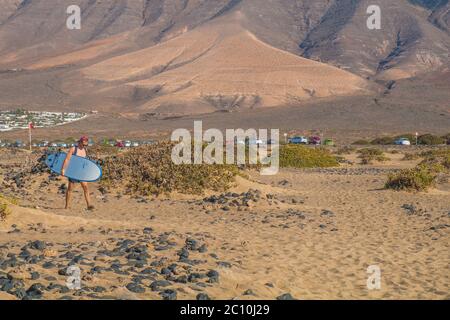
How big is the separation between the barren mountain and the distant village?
37.4 feet

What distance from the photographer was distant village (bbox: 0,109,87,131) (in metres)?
90.7

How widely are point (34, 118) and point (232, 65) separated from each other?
183 feet

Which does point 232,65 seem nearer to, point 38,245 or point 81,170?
point 81,170

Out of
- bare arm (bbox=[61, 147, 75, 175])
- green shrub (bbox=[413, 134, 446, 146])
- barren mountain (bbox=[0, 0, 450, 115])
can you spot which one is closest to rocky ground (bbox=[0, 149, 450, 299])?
bare arm (bbox=[61, 147, 75, 175])

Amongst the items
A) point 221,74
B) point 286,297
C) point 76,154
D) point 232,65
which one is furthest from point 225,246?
point 232,65

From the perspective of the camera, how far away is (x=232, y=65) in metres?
144

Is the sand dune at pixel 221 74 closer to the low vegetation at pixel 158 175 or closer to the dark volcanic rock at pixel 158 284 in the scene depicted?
the low vegetation at pixel 158 175

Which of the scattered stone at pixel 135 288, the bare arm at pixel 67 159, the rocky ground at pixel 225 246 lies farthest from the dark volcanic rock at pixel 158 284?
the bare arm at pixel 67 159

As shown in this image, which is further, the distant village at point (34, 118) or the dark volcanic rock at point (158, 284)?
Answer: the distant village at point (34, 118)

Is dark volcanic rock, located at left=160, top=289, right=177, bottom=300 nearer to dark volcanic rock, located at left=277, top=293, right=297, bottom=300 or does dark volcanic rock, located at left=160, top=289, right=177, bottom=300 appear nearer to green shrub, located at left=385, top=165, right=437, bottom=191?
dark volcanic rock, located at left=277, top=293, right=297, bottom=300

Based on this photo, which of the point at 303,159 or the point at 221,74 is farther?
the point at 221,74

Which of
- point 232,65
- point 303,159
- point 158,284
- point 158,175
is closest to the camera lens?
point 158,284

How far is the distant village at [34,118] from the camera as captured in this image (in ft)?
298

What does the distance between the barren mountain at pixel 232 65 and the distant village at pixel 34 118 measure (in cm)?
1141
